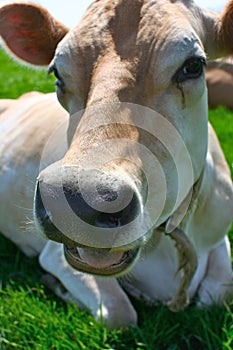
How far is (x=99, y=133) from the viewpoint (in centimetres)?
242

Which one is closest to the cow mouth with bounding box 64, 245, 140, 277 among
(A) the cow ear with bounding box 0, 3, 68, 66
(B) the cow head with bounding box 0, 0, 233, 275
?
(B) the cow head with bounding box 0, 0, 233, 275

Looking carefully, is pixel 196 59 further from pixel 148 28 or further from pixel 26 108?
pixel 26 108

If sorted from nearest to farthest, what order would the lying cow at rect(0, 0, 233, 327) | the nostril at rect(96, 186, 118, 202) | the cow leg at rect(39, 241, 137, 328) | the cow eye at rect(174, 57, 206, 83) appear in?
1. the nostril at rect(96, 186, 118, 202)
2. the lying cow at rect(0, 0, 233, 327)
3. the cow eye at rect(174, 57, 206, 83)
4. the cow leg at rect(39, 241, 137, 328)

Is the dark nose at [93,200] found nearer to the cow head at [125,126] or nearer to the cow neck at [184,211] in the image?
the cow head at [125,126]

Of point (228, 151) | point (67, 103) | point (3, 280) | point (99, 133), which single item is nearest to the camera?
point (99, 133)

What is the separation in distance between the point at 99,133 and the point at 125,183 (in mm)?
291

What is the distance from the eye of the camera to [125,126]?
248 cm

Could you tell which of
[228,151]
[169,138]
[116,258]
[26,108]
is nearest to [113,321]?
[116,258]

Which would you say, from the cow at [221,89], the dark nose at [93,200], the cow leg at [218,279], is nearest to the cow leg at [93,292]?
the cow leg at [218,279]

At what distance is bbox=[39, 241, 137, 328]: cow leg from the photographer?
3322mm

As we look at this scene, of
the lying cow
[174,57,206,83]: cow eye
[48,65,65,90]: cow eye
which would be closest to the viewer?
the lying cow

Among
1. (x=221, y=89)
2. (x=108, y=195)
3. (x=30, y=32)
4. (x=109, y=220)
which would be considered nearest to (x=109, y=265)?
(x=109, y=220)

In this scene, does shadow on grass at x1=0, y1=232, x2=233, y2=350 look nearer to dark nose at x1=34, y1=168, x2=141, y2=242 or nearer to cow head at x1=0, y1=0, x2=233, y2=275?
cow head at x1=0, y1=0, x2=233, y2=275

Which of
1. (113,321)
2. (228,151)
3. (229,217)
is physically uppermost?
(229,217)
